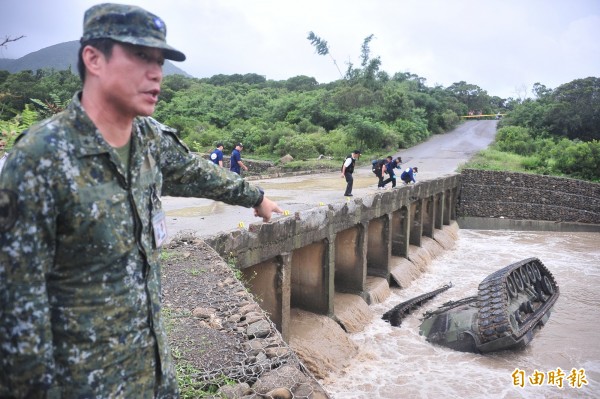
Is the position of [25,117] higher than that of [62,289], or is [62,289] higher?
[25,117]

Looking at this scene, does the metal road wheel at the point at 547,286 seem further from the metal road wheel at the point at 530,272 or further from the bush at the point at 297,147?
the bush at the point at 297,147

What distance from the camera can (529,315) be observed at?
12.5 m

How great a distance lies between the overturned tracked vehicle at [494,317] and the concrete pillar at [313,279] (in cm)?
279

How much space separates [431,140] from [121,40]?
45875mm

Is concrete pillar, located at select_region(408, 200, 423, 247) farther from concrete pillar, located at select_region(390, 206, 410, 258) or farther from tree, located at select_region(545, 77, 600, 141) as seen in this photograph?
tree, located at select_region(545, 77, 600, 141)

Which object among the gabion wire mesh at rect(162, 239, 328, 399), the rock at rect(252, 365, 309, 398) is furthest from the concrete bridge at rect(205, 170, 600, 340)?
the rock at rect(252, 365, 309, 398)

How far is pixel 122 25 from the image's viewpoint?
6.15ft

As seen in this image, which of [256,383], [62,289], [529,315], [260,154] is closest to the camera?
[62,289]

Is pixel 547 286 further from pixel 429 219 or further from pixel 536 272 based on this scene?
pixel 429 219

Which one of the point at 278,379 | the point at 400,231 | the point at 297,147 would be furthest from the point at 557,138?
the point at 278,379

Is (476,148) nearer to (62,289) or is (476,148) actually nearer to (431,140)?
(431,140)

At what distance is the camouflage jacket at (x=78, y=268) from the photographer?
163 centimetres

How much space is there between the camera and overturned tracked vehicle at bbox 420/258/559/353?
11000 millimetres

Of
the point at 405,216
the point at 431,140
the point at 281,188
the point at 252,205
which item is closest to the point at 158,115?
the point at 431,140
